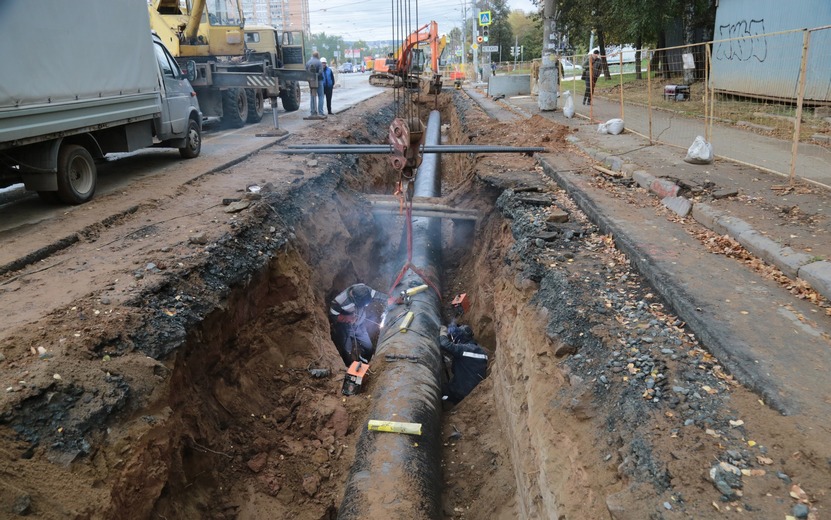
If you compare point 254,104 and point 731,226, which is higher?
point 254,104

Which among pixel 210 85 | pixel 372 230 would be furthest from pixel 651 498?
pixel 210 85

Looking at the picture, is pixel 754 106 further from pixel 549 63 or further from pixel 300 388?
pixel 300 388

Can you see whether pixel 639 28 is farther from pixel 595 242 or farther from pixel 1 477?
pixel 1 477

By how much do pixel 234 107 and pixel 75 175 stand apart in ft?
25.7

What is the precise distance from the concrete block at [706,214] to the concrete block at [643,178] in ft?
4.01

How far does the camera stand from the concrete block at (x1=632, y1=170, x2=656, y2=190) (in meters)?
7.31

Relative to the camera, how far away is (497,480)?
4719mm

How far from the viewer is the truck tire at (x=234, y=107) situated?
14.3m

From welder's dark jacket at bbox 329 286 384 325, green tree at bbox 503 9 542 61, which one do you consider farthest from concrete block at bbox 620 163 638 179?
green tree at bbox 503 9 542 61

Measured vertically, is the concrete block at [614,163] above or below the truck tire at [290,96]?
below

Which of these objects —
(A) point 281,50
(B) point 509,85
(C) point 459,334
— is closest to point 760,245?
(C) point 459,334

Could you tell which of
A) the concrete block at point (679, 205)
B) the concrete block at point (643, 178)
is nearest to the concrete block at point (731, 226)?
the concrete block at point (679, 205)

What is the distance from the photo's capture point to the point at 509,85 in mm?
24594

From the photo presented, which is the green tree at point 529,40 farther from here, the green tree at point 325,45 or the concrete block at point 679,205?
the green tree at point 325,45
